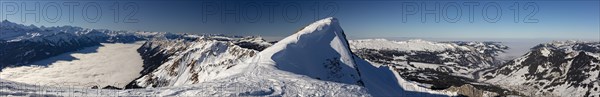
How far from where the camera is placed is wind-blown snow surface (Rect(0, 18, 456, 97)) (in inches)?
1294

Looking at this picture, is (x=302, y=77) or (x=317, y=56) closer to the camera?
(x=302, y=77)

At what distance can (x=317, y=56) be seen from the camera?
9081cm

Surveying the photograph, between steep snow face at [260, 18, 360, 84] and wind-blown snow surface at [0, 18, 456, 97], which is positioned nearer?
wind-blown snow surface at [0, 18, 456, 97]

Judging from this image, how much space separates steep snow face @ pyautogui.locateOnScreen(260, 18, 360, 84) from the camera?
75969 millimetres

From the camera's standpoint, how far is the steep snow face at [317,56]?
7597 centimetres

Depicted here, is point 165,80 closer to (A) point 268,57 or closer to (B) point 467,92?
(A) point 268,57

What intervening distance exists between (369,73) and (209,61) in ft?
208

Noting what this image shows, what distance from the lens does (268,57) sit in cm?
7750

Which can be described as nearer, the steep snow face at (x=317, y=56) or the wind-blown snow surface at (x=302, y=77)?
the wind-blown snow surface at (x=302, y=77)

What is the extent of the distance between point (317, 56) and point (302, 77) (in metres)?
39.4

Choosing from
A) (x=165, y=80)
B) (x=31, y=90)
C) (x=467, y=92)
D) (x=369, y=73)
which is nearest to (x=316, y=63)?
(x=369, y=73)

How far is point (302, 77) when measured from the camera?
51625mm

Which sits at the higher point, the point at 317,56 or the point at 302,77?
the point at 317,56

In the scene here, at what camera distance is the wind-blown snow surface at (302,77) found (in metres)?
32.9
